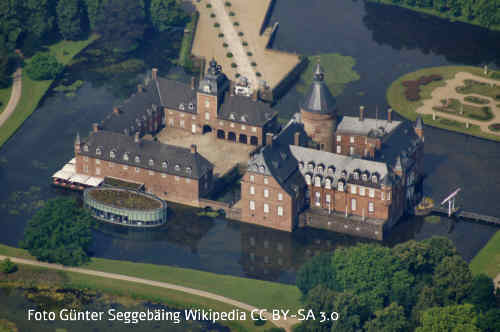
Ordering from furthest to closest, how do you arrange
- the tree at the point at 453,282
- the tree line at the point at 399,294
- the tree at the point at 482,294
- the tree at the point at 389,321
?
1. the tree at the point at 453,282
2. the tree at the point at 482,294
3. the tree at the point at 389,321
4. the tree line at the point at 399,294

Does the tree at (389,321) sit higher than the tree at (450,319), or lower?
lower

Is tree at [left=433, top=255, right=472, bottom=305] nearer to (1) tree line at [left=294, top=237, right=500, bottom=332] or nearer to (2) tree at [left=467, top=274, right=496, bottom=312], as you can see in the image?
(1) tree line at [left=294, top=237, right=500, bottom=332]

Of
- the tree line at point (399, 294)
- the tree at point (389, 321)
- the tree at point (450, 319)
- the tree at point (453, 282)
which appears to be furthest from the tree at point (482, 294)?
the tree at point (389, 321)

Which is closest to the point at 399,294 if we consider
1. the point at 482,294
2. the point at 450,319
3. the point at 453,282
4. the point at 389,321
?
the point at 453,282

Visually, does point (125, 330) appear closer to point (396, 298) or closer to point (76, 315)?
point (76, 315)

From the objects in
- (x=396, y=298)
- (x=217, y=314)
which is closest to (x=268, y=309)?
(x=217, y=314)

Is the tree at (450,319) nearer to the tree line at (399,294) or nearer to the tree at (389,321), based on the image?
the tree line at (399,294)

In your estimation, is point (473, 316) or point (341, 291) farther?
point (341, 291)
